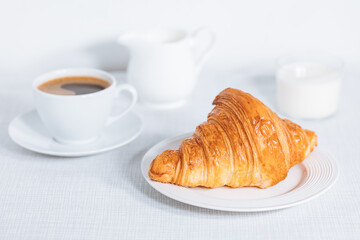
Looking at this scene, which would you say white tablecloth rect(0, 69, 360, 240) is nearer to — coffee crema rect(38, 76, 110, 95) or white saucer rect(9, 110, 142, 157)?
white saucer rect(9, 110, 142, 157)

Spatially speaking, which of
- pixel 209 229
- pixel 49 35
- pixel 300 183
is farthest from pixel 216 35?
pixel 209 229

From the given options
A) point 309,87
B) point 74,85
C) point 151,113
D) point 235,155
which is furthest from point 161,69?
point 235,155

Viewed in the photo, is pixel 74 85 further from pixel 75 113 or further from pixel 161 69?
pixel 161 69

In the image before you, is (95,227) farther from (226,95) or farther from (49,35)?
(49,35)

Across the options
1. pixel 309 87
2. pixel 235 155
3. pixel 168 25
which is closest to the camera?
pixel 235 155

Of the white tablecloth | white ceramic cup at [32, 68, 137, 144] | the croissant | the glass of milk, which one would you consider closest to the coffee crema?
white ceramic cup at [32, 68, 137, 144]

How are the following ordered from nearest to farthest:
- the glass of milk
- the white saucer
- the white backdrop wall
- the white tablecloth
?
1. the white tablecloth
2. the white saucer
3. the glass of milk
4. the white backdrop wall
